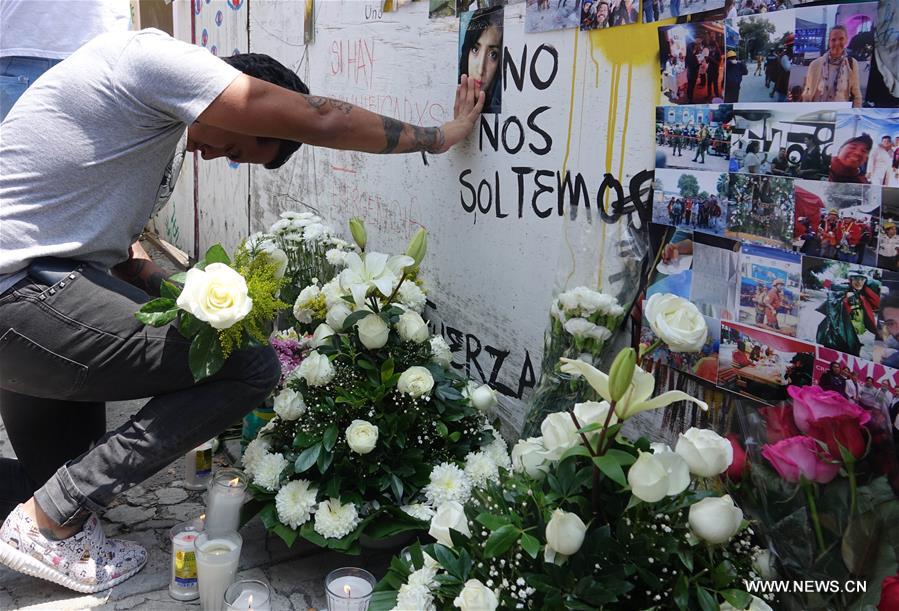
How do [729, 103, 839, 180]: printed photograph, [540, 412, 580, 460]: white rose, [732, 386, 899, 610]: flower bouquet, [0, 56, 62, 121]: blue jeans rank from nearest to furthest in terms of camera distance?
[732, 386, 899, 610]: flower bouquet < [540, 412, 580, 460]: white rose < [729, 103, 839, 180]: printed photograph < [0, 56, 62, 121]: blue jeans

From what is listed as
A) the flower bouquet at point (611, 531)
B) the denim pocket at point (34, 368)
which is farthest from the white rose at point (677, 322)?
the denim pocket at point (34, 368)

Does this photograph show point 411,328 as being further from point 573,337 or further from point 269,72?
point 269,72

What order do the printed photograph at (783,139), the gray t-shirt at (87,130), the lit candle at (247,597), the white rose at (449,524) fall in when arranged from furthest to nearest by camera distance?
the gray t-shirt at (87,130) < the lit candle at (247,597) < the printed photograph at (783,139) < the white rose at (449,524)

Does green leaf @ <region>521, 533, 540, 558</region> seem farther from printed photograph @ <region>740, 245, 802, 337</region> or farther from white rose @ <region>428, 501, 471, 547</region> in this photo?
printed photograph @ <region>740, 245, 802, 337</region>

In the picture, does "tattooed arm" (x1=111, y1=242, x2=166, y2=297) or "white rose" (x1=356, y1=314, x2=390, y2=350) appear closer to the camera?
"white rose" (x1=356, y1=314, x2=390, y2=350)

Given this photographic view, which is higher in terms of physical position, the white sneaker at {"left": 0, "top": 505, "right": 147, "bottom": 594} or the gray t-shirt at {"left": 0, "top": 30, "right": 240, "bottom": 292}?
the gray t-shirt at {"left": 0, "top": 30, "right": 240, "bottom": 292}

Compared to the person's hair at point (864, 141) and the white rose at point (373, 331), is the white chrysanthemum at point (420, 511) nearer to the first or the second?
the white rose at point (373, 331)

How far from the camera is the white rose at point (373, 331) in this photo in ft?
8.09


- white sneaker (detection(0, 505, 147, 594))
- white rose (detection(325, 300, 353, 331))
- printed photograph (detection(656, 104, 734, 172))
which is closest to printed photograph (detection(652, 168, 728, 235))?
printed photograph (detection(656, 104, 734, 172))

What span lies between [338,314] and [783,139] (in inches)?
54.8

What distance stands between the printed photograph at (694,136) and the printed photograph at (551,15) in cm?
50

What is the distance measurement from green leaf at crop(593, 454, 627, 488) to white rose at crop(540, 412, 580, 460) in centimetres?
10

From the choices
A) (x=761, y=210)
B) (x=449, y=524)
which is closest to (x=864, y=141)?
(x=761, y=210)

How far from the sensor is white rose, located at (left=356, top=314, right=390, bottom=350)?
2465 mm
